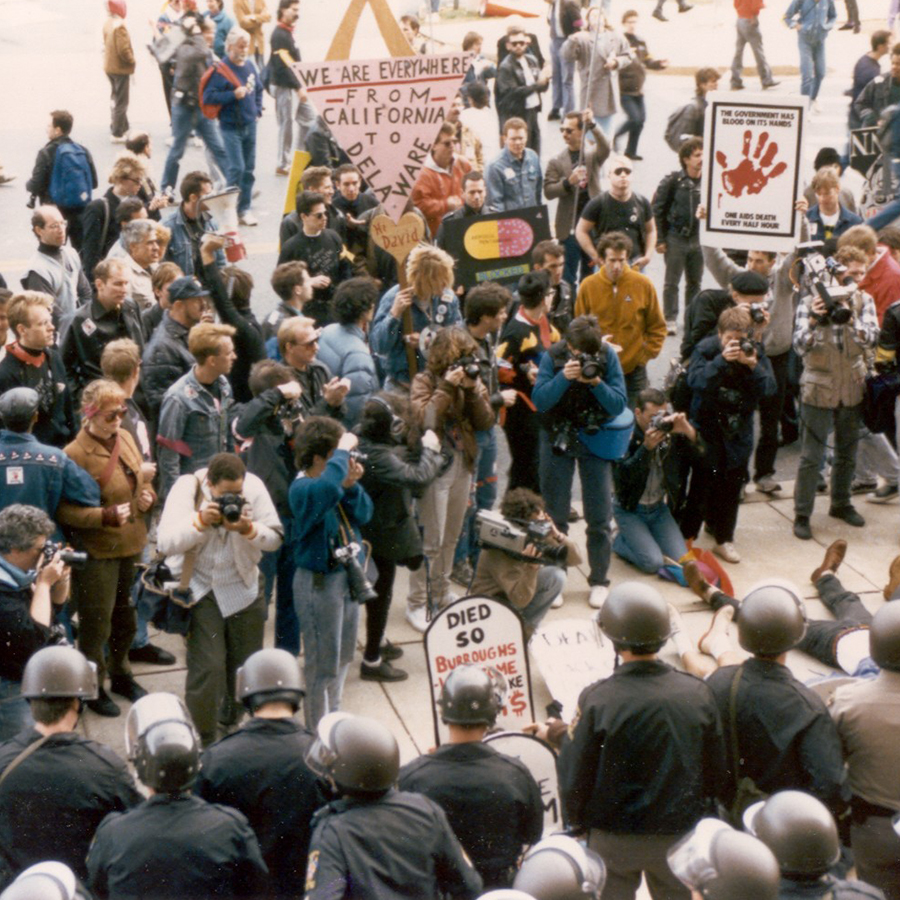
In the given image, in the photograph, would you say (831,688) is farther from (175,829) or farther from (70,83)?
(70,83)

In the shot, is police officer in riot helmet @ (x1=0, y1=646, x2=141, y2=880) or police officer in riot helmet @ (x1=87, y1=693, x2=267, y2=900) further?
police officer in riot helmet @ (x1=0, y1=646, x2=141, y2=880)

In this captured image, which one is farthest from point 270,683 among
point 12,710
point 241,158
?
point 241,158

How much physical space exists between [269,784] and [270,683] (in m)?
0.35

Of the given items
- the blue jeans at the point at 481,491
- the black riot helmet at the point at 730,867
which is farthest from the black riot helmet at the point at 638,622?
the blue jeans at the point at 481,491

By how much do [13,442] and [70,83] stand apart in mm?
17078

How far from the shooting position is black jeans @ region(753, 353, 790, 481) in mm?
9461

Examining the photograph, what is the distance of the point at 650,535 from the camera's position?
873 centimetres

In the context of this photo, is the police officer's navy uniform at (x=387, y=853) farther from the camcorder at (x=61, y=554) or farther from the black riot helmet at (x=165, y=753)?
the camcorder at (x=61, y=554)

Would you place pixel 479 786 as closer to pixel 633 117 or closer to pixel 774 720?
pixel 774 720

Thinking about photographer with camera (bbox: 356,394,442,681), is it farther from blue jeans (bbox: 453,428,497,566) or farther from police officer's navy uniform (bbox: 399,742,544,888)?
police officer's navy uniform (bbox: 399,742,544,888)

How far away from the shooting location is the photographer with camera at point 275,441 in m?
7.17

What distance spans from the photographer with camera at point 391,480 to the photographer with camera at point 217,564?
26.2 inches

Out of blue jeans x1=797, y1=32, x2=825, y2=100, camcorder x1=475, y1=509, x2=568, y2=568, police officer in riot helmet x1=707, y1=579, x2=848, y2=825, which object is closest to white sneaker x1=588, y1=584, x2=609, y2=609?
camcorder x1=475, y1=509, x2=568, y2=568

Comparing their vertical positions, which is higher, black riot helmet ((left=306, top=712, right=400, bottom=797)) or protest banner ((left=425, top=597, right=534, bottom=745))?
black riot helmet ((left=306, top=712, right=400, bottom=797))
